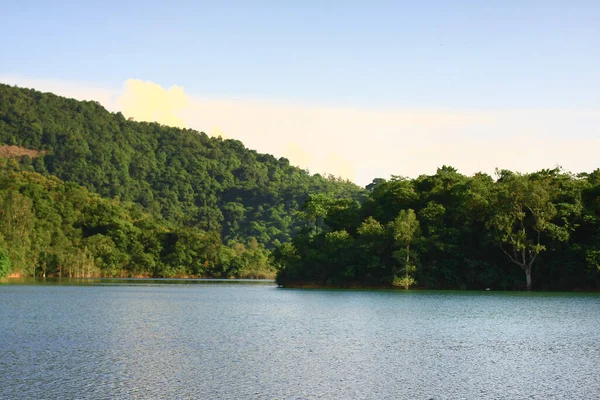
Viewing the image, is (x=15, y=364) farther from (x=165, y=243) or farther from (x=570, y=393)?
(x=165, y=243)

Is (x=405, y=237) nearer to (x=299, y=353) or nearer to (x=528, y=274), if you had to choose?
(x=528, y=274)

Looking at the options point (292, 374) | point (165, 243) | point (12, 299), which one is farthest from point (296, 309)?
point (165, 243)

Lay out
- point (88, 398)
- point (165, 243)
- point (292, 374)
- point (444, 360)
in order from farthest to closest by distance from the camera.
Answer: point (165, 243) → point (444, 360) → point (292, 374) → point (88, 398)

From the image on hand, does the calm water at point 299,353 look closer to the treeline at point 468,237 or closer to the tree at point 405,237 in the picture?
the treeline at point 468,237

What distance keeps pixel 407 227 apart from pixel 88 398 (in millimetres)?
59490

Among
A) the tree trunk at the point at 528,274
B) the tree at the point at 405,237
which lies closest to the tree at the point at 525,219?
the tree trunk at the point at 528,274

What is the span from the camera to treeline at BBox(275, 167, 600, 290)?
7206 centimetres

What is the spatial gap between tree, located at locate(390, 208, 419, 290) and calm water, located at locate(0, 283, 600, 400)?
2841 cm

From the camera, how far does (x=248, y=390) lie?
2069 centimetres

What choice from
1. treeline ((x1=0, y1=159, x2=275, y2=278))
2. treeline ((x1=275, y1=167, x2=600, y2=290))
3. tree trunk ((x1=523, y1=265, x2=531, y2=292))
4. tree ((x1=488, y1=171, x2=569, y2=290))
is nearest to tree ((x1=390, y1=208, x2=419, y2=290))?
treeline ((x1=275, y1=167, x2=600, y2=290))

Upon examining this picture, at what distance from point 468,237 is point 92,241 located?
83.3 m

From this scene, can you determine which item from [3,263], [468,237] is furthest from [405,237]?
[3,263]

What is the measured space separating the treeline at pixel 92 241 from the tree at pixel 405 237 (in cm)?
6516

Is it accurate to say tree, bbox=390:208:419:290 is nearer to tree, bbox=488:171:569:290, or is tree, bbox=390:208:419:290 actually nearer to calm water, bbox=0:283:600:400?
tree, bbox=488:171:569:290
